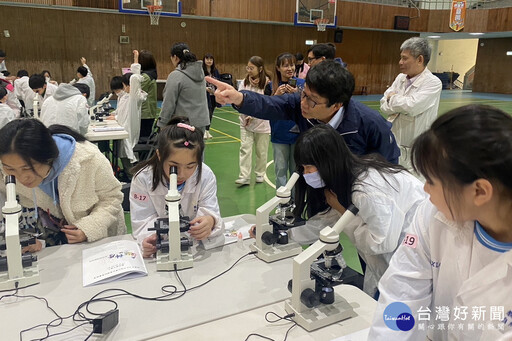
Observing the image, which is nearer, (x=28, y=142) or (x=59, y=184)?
(x=28, y=142)

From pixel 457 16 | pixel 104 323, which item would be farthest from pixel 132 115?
pixel 457 16

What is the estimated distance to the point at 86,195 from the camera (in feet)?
6.31

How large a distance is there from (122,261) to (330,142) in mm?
937

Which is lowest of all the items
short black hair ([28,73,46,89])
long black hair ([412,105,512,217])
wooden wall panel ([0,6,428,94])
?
short black hair ([28,73,46,89])

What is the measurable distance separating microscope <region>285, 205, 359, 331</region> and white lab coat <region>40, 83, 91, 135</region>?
124 inches

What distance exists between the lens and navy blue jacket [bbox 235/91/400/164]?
75.2 inches

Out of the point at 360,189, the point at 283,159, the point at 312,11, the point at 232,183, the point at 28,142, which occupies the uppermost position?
the point at 312,11

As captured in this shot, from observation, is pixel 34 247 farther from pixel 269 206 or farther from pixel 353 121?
pixel 353 121

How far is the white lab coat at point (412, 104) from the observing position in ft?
10.5

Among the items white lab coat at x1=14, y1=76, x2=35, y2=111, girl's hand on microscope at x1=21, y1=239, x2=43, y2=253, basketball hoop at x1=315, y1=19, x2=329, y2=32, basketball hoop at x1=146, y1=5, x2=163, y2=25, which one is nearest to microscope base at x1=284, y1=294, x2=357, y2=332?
girl's hand on microscope at x1=21, y1=239, x2=43, y2=253

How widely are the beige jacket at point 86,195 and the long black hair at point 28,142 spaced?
0.16 metres

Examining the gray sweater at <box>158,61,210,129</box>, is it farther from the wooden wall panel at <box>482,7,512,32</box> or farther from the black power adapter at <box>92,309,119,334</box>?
the wooden wall panel at <box>482,7,512,32</box>

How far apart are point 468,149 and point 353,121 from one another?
111 cm

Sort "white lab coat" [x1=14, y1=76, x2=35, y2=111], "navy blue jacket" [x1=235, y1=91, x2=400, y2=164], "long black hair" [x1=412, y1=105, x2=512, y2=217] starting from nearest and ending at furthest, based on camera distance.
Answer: "long black hair" [x1=412, y1=105, x2=512, y2=217] < "navy blue jacket" [x1=235, y1=91, x2=400, y2=164] < "white lab coat" [x1=14, y1=76, x2=35, y2=111]
